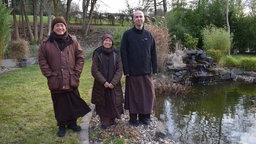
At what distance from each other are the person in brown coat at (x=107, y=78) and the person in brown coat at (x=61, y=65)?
1.01ft

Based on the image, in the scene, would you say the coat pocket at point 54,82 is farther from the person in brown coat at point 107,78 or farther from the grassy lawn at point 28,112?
the grassy lawn at point 28,112

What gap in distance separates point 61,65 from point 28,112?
1.86 m

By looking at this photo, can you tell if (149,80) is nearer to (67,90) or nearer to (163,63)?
(67,90)

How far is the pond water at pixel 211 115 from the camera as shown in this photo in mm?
5270

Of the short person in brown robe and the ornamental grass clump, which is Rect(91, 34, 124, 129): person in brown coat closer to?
the short person in brown robe

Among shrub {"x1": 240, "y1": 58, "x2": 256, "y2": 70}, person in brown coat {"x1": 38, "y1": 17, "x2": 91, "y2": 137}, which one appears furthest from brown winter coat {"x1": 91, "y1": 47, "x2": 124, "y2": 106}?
shrub {"x1": 240, "y1": 58, "x2": 256, "y2": 70}

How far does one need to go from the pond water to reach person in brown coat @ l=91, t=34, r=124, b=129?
1.33 meters

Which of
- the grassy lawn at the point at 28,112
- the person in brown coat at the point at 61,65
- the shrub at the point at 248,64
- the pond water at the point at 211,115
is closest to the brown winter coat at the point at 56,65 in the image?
the person in brown coat at the point at 61,65

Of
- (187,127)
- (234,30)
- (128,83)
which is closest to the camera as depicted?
(128,83)

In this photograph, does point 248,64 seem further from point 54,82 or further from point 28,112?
point 54,82

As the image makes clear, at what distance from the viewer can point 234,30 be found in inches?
729

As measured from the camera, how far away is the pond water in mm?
5270

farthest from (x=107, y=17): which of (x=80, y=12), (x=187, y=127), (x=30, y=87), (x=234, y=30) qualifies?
(x=187, y=127)

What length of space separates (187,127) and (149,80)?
178 cm
